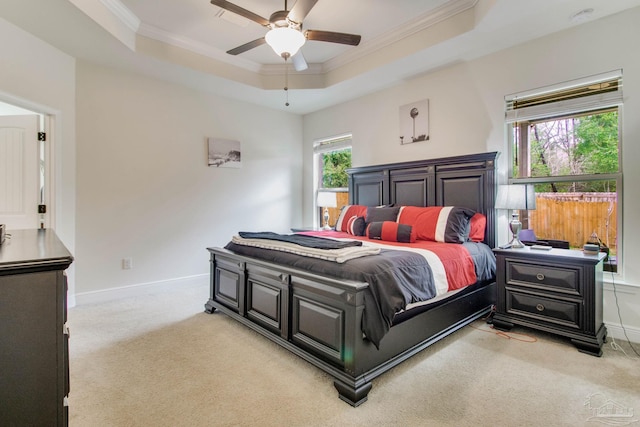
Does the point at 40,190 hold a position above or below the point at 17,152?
below

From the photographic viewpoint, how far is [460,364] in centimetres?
228

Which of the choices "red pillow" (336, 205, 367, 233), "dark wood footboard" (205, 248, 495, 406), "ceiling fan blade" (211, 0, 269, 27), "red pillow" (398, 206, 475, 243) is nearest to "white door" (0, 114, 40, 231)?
"dark wood footboard" (205, 248, 495, 406)

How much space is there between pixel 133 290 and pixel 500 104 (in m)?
4.77

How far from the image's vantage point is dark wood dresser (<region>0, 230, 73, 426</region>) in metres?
0.98

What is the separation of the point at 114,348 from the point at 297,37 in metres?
2.86

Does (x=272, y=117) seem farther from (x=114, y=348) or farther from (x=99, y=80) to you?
(x=114, y=348)

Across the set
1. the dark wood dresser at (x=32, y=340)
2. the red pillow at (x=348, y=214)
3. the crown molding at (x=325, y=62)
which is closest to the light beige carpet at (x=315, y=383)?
the dark wood dresser at (x=32, y=340)

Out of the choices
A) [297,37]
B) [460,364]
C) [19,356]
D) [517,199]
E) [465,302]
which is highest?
[297,37]

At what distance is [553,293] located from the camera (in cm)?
265

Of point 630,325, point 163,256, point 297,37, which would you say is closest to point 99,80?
point 163,256

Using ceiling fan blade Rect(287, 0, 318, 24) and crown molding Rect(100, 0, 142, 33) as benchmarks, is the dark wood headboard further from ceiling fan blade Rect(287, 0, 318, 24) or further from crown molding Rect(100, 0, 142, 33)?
crown molding Rect(100, 0, 142, 33)

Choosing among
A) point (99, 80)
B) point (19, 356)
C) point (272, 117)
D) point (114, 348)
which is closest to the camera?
point (19, 356)

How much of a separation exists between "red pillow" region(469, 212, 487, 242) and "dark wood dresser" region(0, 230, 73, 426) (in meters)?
3.30

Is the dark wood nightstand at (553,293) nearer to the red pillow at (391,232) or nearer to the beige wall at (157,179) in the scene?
the red pillow at (391,232)
